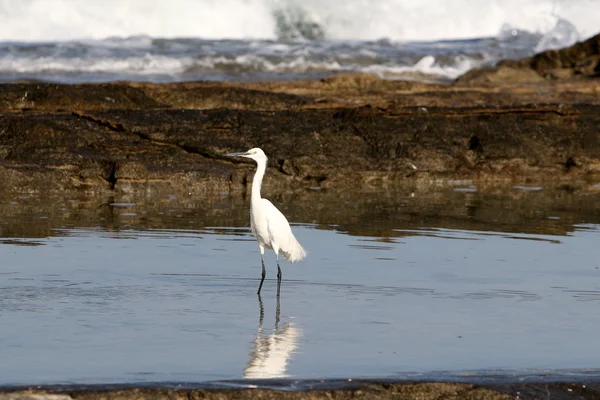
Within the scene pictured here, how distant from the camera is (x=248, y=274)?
29.4 feet

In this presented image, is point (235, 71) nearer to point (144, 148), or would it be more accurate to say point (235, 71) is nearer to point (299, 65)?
point (299, 65)

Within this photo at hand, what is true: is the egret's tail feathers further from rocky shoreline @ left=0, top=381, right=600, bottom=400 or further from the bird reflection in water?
rocky shoreline @ left=0, top=381, right=600, bottom=400

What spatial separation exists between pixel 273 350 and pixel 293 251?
2619 mm

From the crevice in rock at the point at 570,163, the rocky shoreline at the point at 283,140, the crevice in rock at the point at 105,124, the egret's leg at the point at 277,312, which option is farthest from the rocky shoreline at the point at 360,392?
the crevice in rock at the point at 570,163

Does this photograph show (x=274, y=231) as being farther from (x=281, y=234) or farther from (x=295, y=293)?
(x=295, y=293)

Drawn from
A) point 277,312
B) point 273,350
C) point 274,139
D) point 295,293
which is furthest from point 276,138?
point 273,350

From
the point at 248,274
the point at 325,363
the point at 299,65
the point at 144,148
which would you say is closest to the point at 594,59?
the point at 299,65

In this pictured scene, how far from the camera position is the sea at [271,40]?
1130 inches

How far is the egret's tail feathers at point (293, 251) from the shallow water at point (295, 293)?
202 millimetres

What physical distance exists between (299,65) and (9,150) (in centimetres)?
1611

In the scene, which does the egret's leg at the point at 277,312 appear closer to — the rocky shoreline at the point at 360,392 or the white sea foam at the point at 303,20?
the rocky shoreline at the point at 360,392

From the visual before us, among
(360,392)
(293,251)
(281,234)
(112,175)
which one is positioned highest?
(112,175)

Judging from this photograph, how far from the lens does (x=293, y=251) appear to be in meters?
8.76

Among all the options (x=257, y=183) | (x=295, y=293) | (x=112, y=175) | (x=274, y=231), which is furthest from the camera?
(x=112, y=175)
